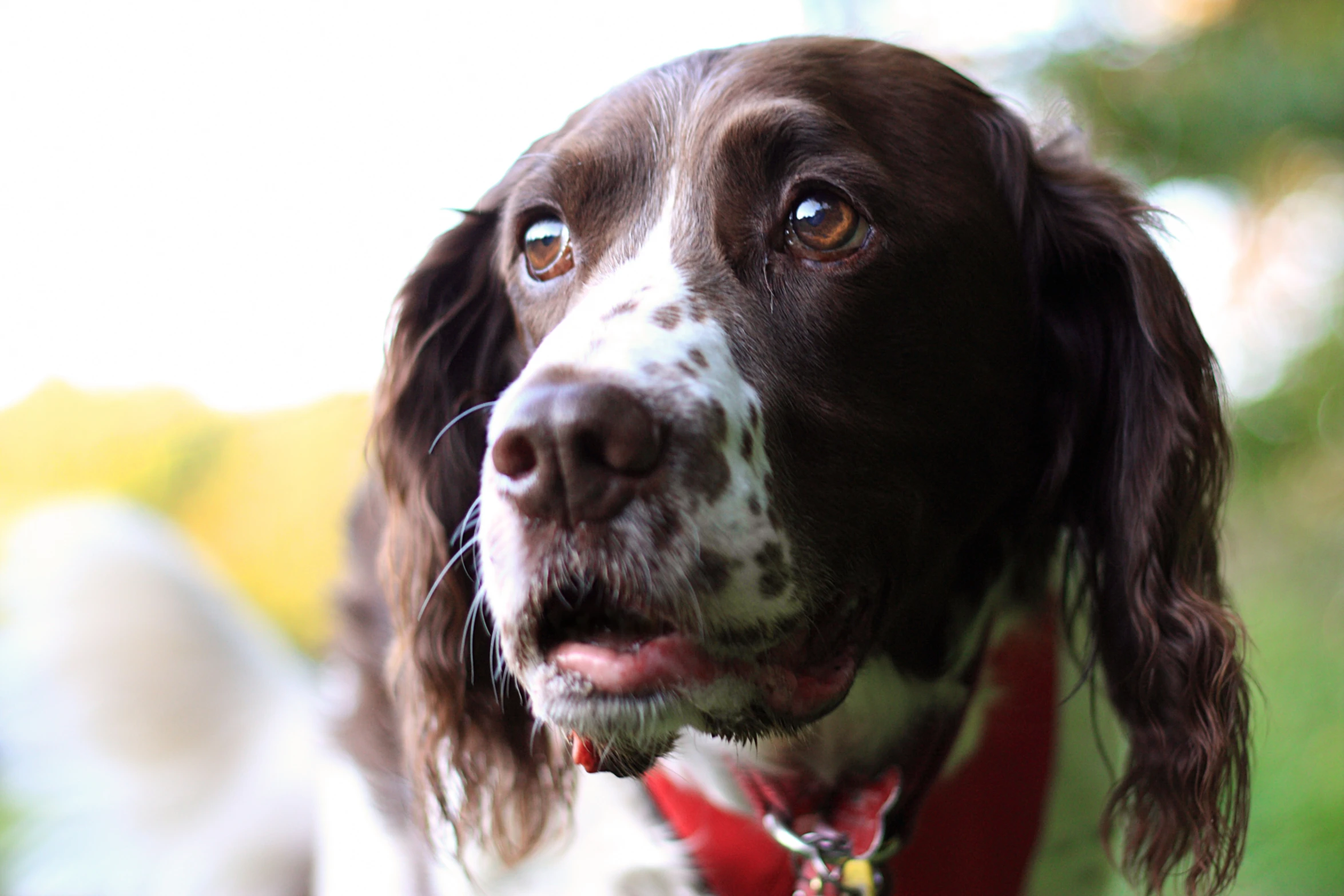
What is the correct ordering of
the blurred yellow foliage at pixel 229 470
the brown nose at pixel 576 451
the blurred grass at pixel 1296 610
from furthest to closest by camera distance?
the blurred yellow foliage at pixel 229 470, the blurred grass at pixel 1296 610, the brown nose at pixel 576 451

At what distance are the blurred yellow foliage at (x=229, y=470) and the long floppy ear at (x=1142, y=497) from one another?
280 cm

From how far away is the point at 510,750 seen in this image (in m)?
1.71

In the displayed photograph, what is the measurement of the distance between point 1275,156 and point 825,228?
4.12 m

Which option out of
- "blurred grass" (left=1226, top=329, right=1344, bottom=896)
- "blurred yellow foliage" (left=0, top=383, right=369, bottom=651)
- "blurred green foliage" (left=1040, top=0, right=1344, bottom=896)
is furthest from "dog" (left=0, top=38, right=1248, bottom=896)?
"blurred green foliage" (left=1040, top=0, right=1344, bottom=896)

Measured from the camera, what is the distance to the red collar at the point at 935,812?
154cm

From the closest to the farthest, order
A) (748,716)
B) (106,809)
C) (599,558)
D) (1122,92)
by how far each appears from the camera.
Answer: (599,558) → (748,716) → (106,809) → (1122,92)

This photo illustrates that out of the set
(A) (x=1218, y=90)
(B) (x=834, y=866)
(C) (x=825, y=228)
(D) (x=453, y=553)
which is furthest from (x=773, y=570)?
(A) (x=1218, y=90)

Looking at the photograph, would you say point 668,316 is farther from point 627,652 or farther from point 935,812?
point 935,812

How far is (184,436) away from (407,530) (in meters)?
2.87

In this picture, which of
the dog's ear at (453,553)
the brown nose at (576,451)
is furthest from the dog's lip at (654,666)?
the dog's ear at (453,553)

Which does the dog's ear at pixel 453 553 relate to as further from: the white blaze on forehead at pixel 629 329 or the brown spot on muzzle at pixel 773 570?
the brown spot on muzzle at pixel 773 570

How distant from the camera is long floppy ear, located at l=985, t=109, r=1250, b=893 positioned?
1429 millimetres

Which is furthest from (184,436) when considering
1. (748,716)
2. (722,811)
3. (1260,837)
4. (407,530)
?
(1260,837)

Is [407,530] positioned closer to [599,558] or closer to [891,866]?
[599,558]
